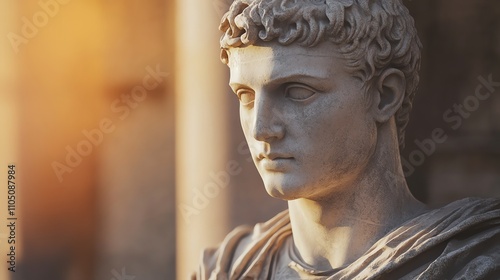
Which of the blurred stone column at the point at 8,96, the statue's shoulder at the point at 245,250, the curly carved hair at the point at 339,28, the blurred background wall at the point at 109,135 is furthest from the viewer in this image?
the blurred stone column at the point at 8,96

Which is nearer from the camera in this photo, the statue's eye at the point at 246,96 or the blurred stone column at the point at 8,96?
the statue's eye at the point at 246,96

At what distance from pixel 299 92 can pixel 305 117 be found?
0.33 ft

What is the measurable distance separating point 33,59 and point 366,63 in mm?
3044

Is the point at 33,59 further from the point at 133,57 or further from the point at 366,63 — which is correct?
the point at 366,63

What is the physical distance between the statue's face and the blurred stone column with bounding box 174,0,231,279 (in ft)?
4.40

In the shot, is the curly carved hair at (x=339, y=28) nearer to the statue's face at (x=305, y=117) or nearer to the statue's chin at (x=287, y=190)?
the statue's face at (x=305, y=117)

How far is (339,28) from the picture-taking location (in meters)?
5.11

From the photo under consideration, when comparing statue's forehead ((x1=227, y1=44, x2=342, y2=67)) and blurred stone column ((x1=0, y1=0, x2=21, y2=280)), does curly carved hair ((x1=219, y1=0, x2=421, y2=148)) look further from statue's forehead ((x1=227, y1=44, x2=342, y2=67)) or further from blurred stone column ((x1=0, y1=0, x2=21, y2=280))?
blurred stone column ((x1=0, y1=0, x2=21, y2=280))

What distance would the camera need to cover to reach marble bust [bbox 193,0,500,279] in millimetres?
5125

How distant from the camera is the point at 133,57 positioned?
768cm

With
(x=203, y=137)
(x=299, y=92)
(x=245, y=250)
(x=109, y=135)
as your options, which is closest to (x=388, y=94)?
(x=299, y=92)

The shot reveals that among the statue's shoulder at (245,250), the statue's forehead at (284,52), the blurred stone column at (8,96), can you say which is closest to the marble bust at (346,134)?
the statue's forehead at (284,52)

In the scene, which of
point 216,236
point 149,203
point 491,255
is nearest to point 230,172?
point 216,236

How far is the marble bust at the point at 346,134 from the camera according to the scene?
16.8 ft
